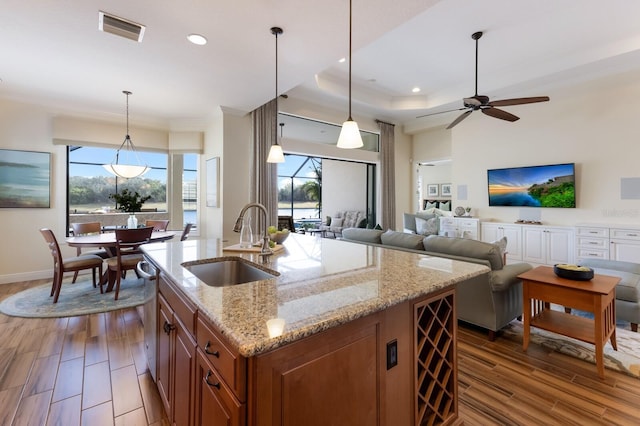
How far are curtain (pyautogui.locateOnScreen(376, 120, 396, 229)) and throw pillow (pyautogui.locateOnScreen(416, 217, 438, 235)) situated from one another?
34.4 inches

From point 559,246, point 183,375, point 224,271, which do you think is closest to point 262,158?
point 224,271

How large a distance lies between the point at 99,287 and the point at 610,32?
777cm

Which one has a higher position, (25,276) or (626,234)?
(626,234)

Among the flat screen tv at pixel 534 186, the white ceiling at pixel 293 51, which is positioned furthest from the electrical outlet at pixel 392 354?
the flat screen tv at pixel 534 186

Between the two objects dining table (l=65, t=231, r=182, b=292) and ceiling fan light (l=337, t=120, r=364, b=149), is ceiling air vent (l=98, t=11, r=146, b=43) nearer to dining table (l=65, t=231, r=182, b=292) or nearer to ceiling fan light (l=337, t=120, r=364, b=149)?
ceiling fan light (l=337, t=120, r=364, b=149)

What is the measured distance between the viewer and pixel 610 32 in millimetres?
3812

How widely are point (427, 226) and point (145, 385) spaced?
217 inches

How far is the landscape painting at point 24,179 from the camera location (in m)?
4.48

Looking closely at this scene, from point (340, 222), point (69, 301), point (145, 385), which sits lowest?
point (145, 385)

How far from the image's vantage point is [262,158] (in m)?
5.14

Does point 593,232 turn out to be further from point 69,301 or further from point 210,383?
point 69,301

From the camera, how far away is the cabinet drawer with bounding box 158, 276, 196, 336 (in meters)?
1.25

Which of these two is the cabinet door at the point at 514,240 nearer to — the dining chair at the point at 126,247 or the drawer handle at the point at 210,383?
the drawer handle at the point at 210,383

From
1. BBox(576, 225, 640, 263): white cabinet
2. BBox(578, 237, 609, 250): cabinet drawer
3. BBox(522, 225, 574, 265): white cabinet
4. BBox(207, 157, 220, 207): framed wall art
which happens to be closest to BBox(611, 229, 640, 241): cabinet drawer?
BBox(576, 225, 640, 263): white cabinet
